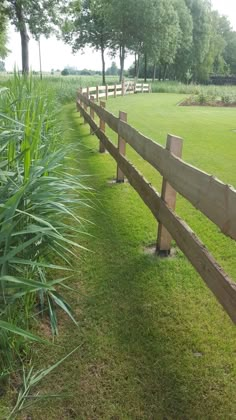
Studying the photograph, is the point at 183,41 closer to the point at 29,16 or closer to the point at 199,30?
the point at 199,30

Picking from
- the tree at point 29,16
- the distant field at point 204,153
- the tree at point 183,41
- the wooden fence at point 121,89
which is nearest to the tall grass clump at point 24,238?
the distant field at point 204,153

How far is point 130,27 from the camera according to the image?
35156 mm

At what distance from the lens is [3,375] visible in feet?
5.47

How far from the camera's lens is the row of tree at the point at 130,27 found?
815 inches

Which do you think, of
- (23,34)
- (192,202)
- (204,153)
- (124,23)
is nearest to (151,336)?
(192,202)

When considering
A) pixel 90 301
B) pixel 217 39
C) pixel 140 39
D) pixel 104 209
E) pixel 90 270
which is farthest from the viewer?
pixel 217 39

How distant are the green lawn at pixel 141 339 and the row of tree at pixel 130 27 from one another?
17.1 m

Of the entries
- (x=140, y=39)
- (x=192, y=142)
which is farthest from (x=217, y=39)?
(x=192, y=142)

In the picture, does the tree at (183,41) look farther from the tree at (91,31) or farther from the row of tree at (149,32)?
the tree at (91,31)

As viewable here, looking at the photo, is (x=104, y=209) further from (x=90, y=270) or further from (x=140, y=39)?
(x=140, y=39)

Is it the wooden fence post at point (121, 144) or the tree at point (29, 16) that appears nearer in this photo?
the wooden fence post at point (121, 144)

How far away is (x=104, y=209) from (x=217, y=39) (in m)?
63.7

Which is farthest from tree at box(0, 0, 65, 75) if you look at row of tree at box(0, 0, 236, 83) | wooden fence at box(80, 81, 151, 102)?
wooden fence at box(80, 81, 151, 102)

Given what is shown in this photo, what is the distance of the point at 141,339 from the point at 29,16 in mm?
22638
